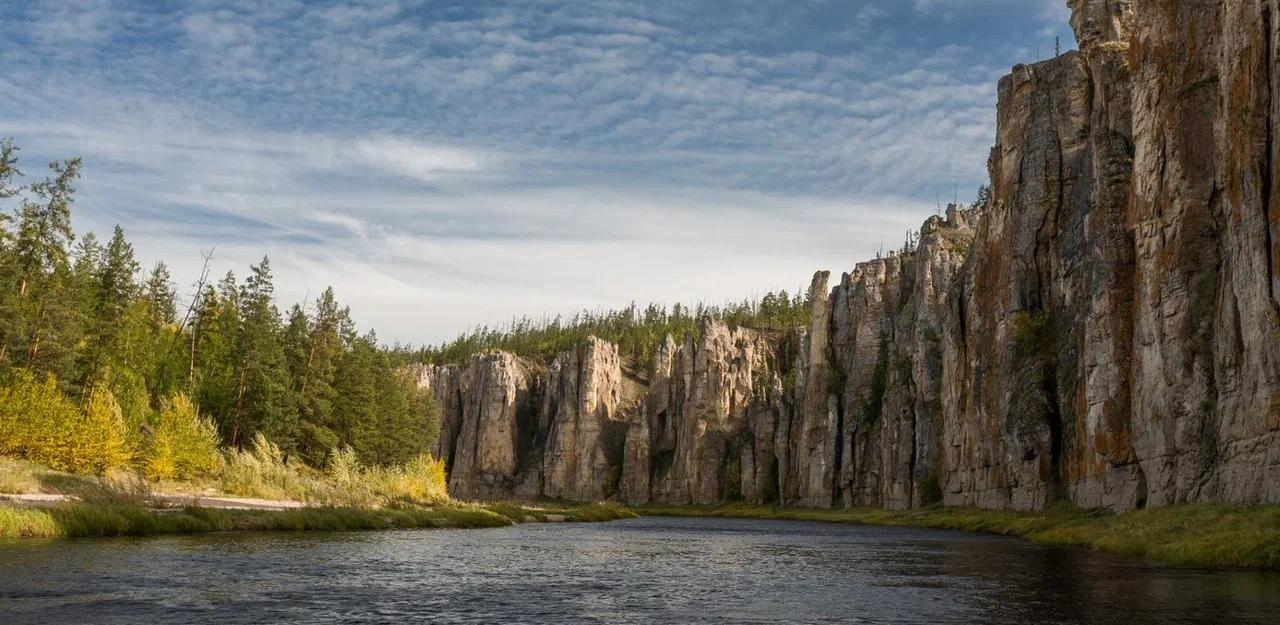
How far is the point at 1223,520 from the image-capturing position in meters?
42.4

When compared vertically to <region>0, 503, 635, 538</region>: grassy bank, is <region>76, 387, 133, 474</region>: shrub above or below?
above

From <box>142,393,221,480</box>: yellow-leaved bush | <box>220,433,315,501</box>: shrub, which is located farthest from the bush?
<box>142,393,221,480</box>: yellow-leaved bush

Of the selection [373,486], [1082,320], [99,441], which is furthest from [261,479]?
[1082,320]

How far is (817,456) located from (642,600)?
122 meters

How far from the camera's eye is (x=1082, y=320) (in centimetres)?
7656

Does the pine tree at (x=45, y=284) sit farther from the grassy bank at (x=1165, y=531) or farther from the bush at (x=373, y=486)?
the grassy bank at (x=1165, y=531)

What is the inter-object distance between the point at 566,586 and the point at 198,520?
23.8 m

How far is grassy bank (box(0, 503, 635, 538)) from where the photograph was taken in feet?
129

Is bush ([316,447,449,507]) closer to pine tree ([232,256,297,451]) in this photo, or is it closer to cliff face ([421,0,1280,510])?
pine tree ([232,256,297,451])

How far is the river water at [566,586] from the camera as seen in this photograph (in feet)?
83.1

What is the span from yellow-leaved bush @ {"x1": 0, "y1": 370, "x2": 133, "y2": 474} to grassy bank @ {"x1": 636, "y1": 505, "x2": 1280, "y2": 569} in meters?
58.4

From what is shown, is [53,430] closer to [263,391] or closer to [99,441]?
[99,441]

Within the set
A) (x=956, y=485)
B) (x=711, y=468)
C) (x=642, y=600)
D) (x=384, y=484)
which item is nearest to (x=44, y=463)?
(x=384, y=484)

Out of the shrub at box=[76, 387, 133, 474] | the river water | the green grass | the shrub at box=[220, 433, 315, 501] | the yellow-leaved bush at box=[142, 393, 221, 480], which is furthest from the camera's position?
the shrub at box=[220, 433, 315, 501]
